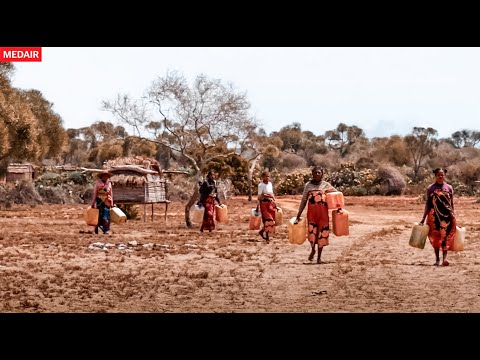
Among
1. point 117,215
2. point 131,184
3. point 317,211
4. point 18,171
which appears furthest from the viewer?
point 18,171

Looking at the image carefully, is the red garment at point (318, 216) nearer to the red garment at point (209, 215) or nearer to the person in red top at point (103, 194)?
the red garment at point (209, 215)

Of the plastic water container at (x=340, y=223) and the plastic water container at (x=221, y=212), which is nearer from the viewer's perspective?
the plastic water container at (x=340, y=223)

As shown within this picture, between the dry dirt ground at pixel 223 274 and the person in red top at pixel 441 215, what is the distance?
32 cm

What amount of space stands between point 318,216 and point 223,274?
145 centimetres

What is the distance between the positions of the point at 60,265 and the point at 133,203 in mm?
6975

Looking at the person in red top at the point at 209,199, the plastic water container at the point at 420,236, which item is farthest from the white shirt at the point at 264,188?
the plastic water container at the point at 420,236

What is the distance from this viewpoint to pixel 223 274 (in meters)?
7.47

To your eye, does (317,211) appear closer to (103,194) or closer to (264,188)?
(264,188)

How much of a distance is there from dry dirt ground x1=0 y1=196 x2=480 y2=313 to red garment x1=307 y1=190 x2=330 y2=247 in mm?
351

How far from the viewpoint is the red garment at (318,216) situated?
8.10m

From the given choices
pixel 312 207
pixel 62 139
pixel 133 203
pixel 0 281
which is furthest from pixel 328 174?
pixel 0 281

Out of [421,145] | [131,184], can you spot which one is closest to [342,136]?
[421,145]
